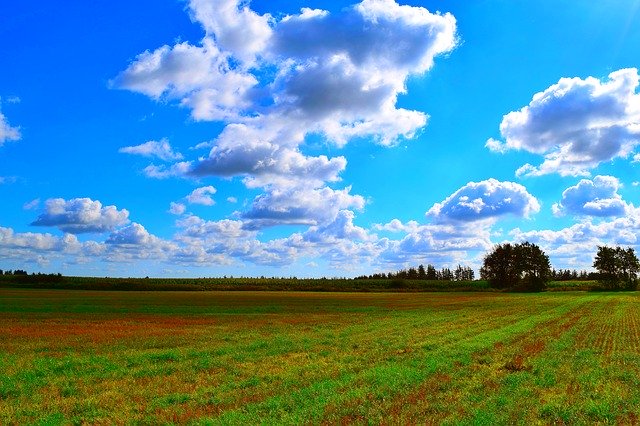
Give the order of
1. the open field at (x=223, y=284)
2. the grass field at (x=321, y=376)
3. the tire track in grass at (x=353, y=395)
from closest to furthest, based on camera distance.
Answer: the tire track in grass at (x=353, y=395) → the grass field at (x=321, y=376) → the open field at (x=223, y=284)

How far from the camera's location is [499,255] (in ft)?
548

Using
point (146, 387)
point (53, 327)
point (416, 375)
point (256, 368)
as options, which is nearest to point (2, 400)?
point (146, 387)

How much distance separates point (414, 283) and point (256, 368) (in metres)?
155

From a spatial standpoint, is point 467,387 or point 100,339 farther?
point 100,339

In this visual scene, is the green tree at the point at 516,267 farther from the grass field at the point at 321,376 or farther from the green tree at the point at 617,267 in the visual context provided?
the grass field at the point at 321,376

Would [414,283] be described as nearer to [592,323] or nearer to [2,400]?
[592,323]

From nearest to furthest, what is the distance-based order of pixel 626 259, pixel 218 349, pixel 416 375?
pixel 416 375 → pixel 218 349 → pixel 626 259

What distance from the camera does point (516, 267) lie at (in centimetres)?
16250

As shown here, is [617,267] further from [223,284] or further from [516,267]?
[223,284]

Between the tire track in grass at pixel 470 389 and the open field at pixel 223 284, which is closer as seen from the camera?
the tire track in grass at pixel 470 389

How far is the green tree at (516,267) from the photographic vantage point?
155 meters

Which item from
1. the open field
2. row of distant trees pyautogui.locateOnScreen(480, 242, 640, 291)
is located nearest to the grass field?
the open field

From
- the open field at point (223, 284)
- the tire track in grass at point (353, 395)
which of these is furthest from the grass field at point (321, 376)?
the open field at point (223, 284)

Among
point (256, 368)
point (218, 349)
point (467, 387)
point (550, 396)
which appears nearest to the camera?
point (550, 396)
